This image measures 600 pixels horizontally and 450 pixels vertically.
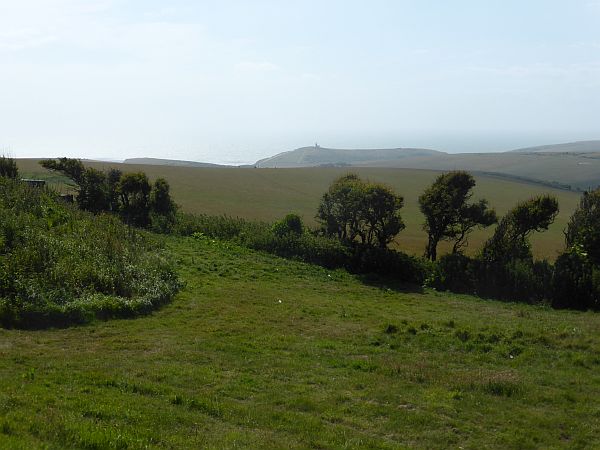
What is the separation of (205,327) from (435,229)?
64.7 feet

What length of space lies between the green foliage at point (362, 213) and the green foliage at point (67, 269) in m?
11.9

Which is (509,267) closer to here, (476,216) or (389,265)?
(476,216)

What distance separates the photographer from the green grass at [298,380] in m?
8.24

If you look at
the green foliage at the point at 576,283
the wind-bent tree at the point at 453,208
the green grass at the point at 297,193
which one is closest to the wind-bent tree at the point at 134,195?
the green grass at the point at 297,193

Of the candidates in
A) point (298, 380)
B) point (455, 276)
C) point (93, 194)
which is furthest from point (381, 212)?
point (298, 380)

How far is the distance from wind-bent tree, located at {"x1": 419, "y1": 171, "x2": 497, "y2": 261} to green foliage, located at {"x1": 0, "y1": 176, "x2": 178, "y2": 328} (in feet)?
51.2

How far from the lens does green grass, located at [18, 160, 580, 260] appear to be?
45.3 m

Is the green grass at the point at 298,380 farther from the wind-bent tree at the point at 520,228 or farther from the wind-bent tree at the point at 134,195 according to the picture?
the wind-bent tree at the point at 134,195

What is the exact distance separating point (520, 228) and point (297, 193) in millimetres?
36795

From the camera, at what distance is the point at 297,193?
213 feet

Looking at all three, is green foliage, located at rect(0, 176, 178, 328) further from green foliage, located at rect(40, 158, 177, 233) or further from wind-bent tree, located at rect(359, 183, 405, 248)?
wind-bent tree, located at rect(359, 183, 405, 248)

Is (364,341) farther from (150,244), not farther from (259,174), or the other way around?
(259,174)

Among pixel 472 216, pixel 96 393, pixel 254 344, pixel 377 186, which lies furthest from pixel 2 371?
pixel 472 216

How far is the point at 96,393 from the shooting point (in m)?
9.36
